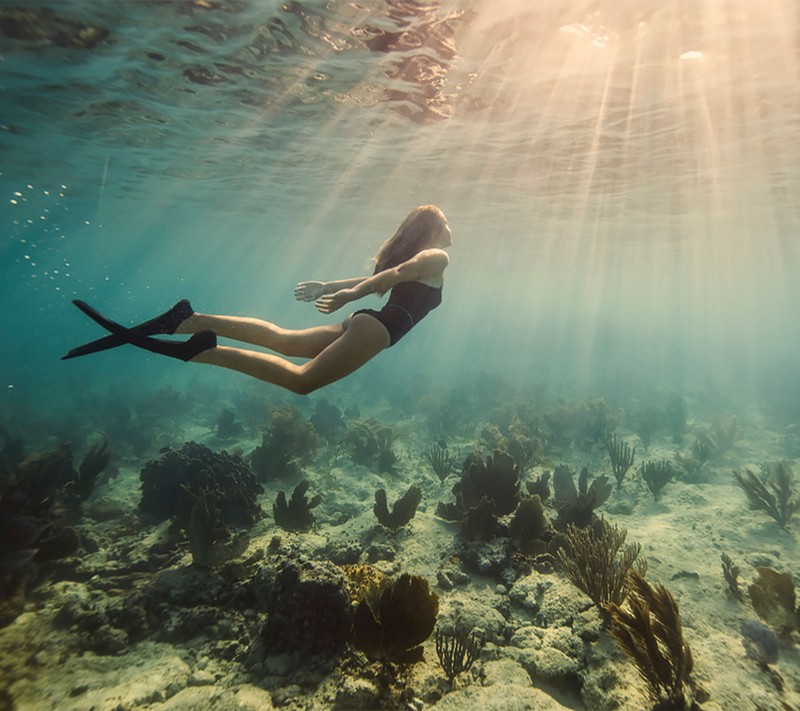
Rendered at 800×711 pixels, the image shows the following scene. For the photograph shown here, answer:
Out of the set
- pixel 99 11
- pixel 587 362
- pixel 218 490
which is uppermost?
pixel 99 11

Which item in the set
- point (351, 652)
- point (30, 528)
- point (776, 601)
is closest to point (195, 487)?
point (30, 528)

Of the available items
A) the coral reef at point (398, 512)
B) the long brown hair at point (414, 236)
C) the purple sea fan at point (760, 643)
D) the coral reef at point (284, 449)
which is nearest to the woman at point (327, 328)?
the long brown hair at point (414, 236)

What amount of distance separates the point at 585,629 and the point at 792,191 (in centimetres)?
2434

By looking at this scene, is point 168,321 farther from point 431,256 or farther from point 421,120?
point 421,120

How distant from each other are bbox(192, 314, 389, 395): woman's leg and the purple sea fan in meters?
4.88

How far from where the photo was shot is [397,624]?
3.31 meters

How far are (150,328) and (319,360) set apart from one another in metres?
1.88

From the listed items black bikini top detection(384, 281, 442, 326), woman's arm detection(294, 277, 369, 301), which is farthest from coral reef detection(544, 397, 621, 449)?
woman's arm detection(294, 277, 369, 301)

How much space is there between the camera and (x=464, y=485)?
22.3ft

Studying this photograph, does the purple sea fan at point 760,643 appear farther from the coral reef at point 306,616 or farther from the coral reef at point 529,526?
the coral reef at point 306,616

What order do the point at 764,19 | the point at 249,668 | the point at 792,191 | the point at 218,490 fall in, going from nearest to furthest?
1. the point at 249,668
2. the point at 218,490
3. the point at 764,19
4. the point at 792,191

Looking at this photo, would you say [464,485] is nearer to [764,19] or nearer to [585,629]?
[585,629]

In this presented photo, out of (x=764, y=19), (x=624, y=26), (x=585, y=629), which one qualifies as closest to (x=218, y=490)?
(x=585, y=629)

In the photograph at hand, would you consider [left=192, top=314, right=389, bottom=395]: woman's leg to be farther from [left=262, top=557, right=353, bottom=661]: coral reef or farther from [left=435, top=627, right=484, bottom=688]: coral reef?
[left=435, top=627, right=484, bottom=688]: coral reef
